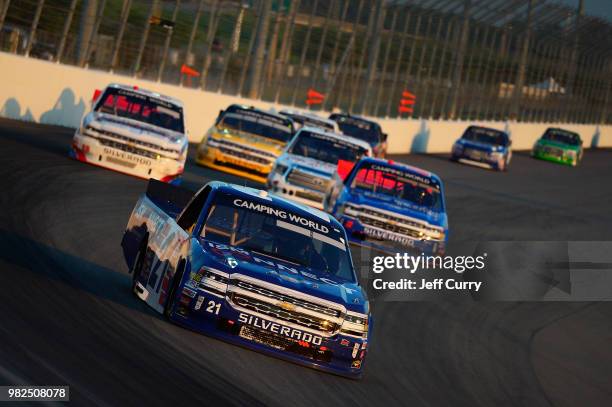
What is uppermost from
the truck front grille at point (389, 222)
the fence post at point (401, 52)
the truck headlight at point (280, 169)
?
the fence post at point (401, 52)

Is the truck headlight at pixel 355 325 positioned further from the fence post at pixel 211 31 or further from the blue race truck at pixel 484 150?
the blue race truck at pixel 484 150

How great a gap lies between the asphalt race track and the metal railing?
34.7 feet

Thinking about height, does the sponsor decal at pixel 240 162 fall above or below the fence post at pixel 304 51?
below

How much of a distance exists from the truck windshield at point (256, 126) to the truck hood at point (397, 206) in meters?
7.88

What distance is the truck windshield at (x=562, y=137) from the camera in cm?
5316

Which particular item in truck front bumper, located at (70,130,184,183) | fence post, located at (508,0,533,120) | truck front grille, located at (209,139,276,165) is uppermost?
fence post, located at (508,0,533,120)

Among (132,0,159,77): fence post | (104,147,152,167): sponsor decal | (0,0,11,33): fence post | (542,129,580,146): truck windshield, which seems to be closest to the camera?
(104,147,152,167): sponsor decal

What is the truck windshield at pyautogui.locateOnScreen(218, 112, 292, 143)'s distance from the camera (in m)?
26.5

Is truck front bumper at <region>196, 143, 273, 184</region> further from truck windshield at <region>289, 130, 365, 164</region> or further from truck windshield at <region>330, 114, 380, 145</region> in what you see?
truck windshield at <region>330, 114, 380, 145</region>

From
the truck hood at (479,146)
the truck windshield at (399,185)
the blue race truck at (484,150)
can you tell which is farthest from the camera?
the truck hood at (479,146)

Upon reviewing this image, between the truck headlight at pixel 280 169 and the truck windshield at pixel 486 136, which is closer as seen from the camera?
the truck headlight at pixel 280 169

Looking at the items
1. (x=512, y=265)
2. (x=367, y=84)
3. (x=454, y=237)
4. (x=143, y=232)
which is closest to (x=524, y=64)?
(x=367, y=84)

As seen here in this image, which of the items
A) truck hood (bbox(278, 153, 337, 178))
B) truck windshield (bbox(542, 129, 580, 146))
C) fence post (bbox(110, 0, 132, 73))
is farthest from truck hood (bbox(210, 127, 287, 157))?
truck windshield (bbox(542, 129, 580, 146))

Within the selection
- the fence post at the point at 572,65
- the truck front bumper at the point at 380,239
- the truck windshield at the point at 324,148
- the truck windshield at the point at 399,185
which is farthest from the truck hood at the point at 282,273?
the fence post at the point at 572,65
